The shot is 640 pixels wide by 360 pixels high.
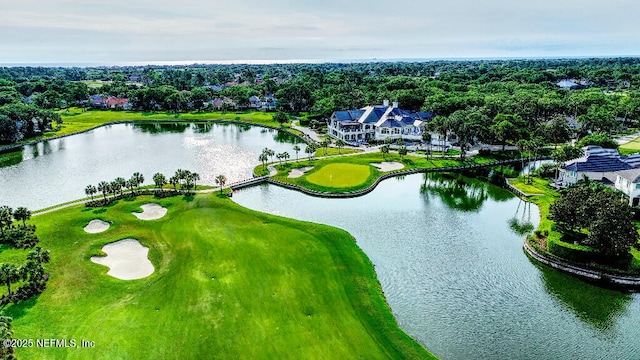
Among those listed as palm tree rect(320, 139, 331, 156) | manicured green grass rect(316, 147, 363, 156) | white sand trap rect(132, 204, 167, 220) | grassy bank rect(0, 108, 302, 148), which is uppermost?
grassy bank rect(0, 108, 302, 148)

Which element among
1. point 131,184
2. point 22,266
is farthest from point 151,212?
point 22,266

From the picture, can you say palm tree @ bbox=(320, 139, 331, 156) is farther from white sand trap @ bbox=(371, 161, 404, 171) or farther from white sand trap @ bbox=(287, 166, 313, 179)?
white sand trap @ bbox=(371, 161, 404, 171)

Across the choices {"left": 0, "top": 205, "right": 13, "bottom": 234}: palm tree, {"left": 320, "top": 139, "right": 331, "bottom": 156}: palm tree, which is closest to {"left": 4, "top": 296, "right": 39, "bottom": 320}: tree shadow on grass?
{"left": 0, "top": 205, "right": 13, "bottom": 234}: palm tree

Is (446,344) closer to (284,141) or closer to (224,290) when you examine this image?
(224,290)

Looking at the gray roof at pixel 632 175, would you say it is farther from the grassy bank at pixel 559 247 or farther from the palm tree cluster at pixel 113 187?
the palm tree cluster at pixel 113 187

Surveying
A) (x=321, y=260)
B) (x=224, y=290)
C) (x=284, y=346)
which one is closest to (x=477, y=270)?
(x=321, y=260)
